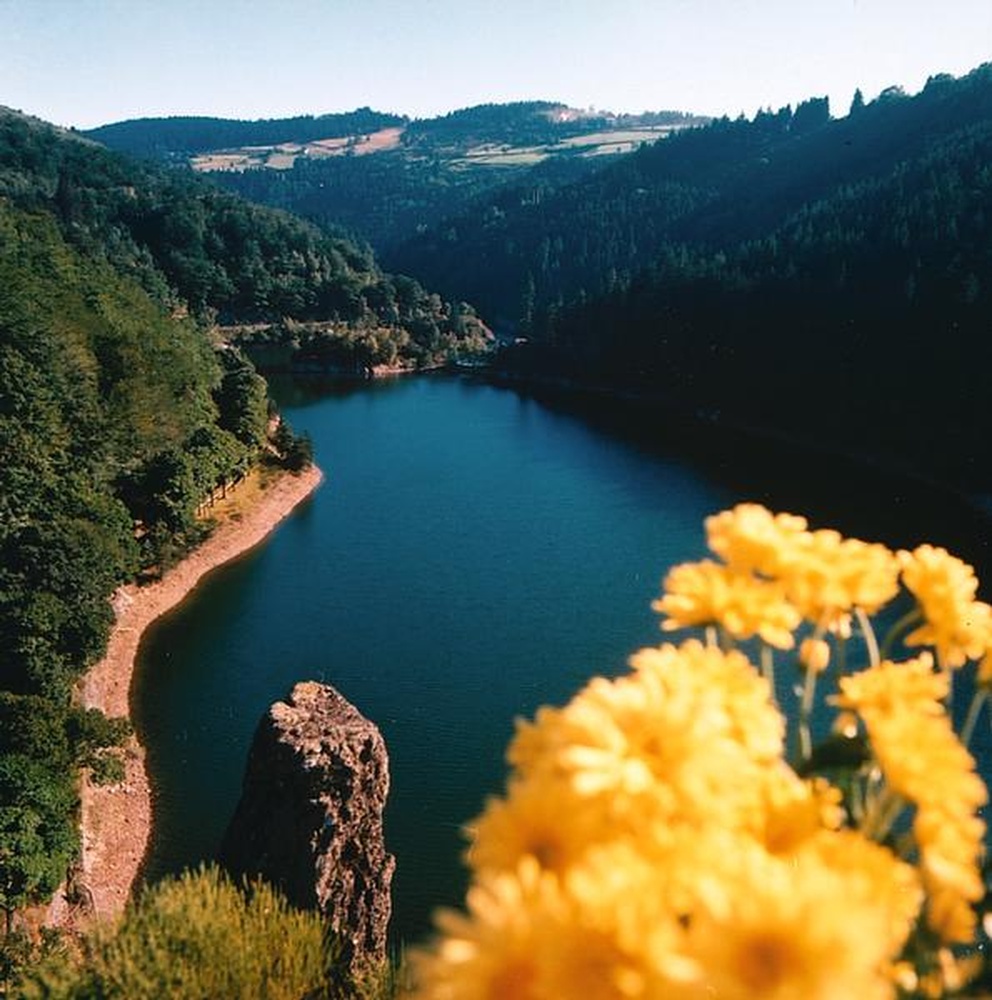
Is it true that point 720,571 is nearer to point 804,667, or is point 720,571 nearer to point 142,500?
point 804,667

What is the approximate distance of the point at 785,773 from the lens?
6.86 ft

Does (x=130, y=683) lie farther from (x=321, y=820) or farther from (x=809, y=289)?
(x=809, y=289)

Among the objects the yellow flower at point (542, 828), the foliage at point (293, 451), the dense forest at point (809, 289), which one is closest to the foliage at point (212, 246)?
the dense forest at point (809, 289)

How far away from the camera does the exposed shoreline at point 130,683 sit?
20.3m

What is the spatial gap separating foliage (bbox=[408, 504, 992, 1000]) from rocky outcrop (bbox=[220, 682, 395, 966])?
1312 centimetres

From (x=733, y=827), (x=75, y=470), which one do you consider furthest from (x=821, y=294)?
(x=733, y=827)

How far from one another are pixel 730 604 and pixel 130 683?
30.3 m

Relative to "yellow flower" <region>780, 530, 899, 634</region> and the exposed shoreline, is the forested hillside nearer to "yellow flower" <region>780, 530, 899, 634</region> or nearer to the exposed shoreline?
the exposed shoreline

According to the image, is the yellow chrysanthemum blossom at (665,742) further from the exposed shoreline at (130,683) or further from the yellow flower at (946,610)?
the exposed shoreline at (130,683)

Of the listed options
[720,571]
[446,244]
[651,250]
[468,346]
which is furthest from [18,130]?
[720,571]

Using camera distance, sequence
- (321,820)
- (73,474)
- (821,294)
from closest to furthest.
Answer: (321,820) < (73,474) < (821,294)

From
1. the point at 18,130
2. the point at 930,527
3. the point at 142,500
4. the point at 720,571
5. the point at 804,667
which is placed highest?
the point at 18,130

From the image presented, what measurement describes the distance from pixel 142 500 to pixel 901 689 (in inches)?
1530

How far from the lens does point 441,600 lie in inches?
1394
